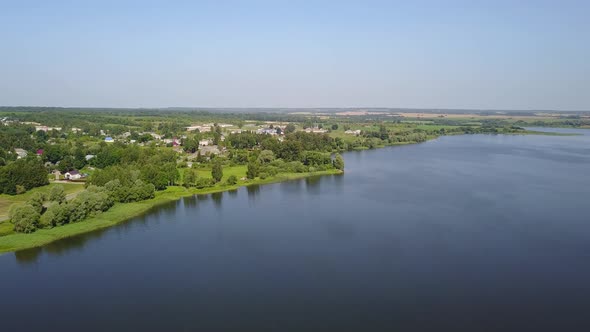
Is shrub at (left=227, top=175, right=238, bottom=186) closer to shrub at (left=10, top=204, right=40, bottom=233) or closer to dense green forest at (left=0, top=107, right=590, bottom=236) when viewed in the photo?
dense green forest at (left=0, top=107, right=590, bottom=236)

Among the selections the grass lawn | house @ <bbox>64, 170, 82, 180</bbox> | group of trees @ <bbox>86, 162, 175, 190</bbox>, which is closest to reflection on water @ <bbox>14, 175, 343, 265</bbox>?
group of trees @ <bbox>86, 162, 175, 190</bbox>

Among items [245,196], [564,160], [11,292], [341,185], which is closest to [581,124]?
[564,160]

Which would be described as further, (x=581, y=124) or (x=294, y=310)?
(x=581, y=124)

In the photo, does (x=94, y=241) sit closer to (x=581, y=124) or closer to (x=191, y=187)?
(x=191, y=187)

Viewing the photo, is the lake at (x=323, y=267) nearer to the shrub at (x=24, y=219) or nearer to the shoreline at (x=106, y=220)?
the shoreline at (x=106, y=220)

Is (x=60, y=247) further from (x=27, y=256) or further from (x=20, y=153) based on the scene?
(x=20, y=153)

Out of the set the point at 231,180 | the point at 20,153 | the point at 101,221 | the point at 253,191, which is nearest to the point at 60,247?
the point at 101,221

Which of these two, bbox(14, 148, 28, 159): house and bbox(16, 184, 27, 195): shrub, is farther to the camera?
bbox(14, 148, 28, 159): house
